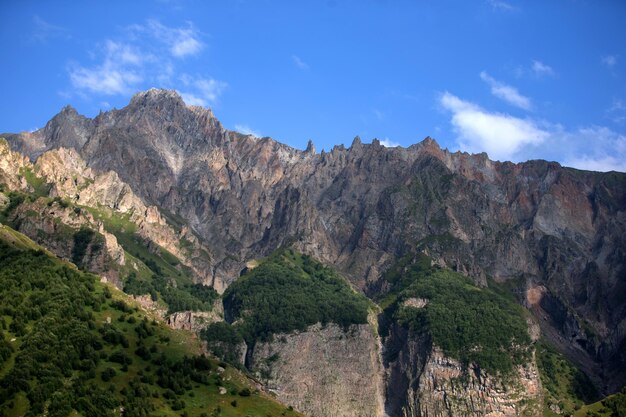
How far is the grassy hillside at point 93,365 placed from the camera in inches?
5910

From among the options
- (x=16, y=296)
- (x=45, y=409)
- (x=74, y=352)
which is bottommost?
(x=45, y=409)

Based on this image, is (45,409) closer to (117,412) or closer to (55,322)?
(117,412)

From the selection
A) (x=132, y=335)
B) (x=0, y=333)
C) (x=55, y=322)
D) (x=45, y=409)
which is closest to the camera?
(x=45, y=409)

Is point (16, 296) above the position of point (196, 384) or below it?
above

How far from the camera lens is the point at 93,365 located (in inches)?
6550

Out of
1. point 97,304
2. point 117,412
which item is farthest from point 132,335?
point 117,412

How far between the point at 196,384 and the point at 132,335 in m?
21.2

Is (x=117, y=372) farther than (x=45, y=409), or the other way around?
(x=117, y=372)

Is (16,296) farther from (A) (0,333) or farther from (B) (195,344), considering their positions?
(B) (195,344)

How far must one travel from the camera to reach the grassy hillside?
150 m

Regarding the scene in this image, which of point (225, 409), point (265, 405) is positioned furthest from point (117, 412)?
point (265, 405)

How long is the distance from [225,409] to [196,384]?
35.9 feet

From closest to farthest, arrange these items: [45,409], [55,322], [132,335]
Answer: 1. [45,409]
2. [55,322]
3. [132,335]

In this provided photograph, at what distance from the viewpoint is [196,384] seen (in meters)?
179
